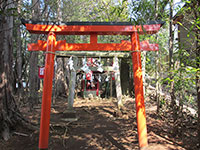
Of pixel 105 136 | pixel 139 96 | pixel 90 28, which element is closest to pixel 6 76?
pixel 90 28

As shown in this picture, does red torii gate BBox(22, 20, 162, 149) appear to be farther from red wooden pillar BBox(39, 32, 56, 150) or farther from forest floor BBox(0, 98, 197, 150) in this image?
forest floor BBox(0, 98, 197, 150)

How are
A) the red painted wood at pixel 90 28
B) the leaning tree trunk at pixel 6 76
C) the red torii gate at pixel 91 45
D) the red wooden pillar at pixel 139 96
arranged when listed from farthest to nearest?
the leaning tree trunk at pixel 6 76, the red painted wood at pixel 90 28, the red torii gate at pixel 91 45, the red wooden pillar at pixel 139 96

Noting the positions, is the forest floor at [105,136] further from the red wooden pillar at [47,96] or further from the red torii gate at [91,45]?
the red torii gate at [91,45]

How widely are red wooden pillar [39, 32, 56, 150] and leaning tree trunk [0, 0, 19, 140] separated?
1218 millimetres

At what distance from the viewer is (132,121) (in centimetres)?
567

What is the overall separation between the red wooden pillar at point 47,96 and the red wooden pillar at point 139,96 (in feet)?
6.84

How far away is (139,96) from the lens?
3574mm

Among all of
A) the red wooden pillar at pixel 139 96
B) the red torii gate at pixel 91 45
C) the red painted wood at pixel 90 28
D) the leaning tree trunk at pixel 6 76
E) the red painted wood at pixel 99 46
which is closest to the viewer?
the red wooden pillar at pixel 139 96

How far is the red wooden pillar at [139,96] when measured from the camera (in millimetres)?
3404

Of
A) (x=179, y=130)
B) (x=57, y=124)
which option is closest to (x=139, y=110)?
(x=179, y=130)

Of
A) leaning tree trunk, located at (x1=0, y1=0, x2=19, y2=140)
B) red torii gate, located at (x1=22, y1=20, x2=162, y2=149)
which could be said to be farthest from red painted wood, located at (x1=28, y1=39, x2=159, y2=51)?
leaning tree trunk, located at (x1=0, y1=0, x2=19, y2=140)

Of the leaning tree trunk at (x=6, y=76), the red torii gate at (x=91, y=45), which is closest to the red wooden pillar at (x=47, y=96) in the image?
the red torii gate at (x=91, y=45)

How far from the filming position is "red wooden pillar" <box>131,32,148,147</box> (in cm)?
340

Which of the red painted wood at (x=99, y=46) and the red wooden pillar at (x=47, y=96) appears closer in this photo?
the red wooden pillar at (x=47, y=96)
